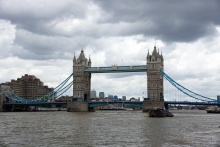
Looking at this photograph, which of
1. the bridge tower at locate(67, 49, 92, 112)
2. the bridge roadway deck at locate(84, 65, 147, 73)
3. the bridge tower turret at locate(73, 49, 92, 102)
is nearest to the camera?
the bridge roadway deck at locate(84, 65, 147, 73)

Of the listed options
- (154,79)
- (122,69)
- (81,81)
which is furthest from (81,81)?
(154,79)

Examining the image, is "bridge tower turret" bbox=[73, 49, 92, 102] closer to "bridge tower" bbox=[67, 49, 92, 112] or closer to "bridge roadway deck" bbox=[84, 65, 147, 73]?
"bridge tower" bbox=[67, 49, 92, 112]

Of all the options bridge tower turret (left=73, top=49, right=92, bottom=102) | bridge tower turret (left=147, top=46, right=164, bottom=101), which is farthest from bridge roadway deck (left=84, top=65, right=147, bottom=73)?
bridge tower turret (left=73, top=49, right=92, bottom=102)

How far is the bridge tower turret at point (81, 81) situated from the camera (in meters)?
143

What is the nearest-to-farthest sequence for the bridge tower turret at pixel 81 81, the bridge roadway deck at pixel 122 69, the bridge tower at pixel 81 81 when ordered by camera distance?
the bridge roadway deck at pixel 122 69, the bridge tower at pixel 81 81, the bridge tower turret at pixel 81 81

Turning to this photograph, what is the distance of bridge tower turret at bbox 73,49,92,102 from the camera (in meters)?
143

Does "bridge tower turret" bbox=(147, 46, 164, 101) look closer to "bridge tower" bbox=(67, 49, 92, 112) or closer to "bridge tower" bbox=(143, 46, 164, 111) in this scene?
"bridge tower" bbox=(143, 46, 164, 111)

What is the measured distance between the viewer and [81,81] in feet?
471

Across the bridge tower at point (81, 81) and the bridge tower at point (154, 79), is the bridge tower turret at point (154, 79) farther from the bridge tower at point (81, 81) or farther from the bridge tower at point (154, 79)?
the bridge tower at point (81, 81)

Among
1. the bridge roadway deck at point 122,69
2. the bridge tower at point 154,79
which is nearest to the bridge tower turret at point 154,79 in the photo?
the bridge tower at point 154,79

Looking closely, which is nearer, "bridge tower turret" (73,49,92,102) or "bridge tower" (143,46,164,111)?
"bridge tower" (143,46,164,111)

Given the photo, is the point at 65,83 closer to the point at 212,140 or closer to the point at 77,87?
the point at 77,87

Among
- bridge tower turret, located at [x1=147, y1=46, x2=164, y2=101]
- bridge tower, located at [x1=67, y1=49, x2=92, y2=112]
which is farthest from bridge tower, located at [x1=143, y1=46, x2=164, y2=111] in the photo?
bridge tower, located at [x1=67, y1=49, x2=92, y2=112]

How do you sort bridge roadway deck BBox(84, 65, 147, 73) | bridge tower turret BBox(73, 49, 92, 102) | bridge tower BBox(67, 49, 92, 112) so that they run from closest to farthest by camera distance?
1. bridge roadway deck BBox(84, 65, 147, 73)
2. bridge tower BBox(67, 49, 92, 112)
3. bridge tower turret BBox(73, 49, 92, 102)
